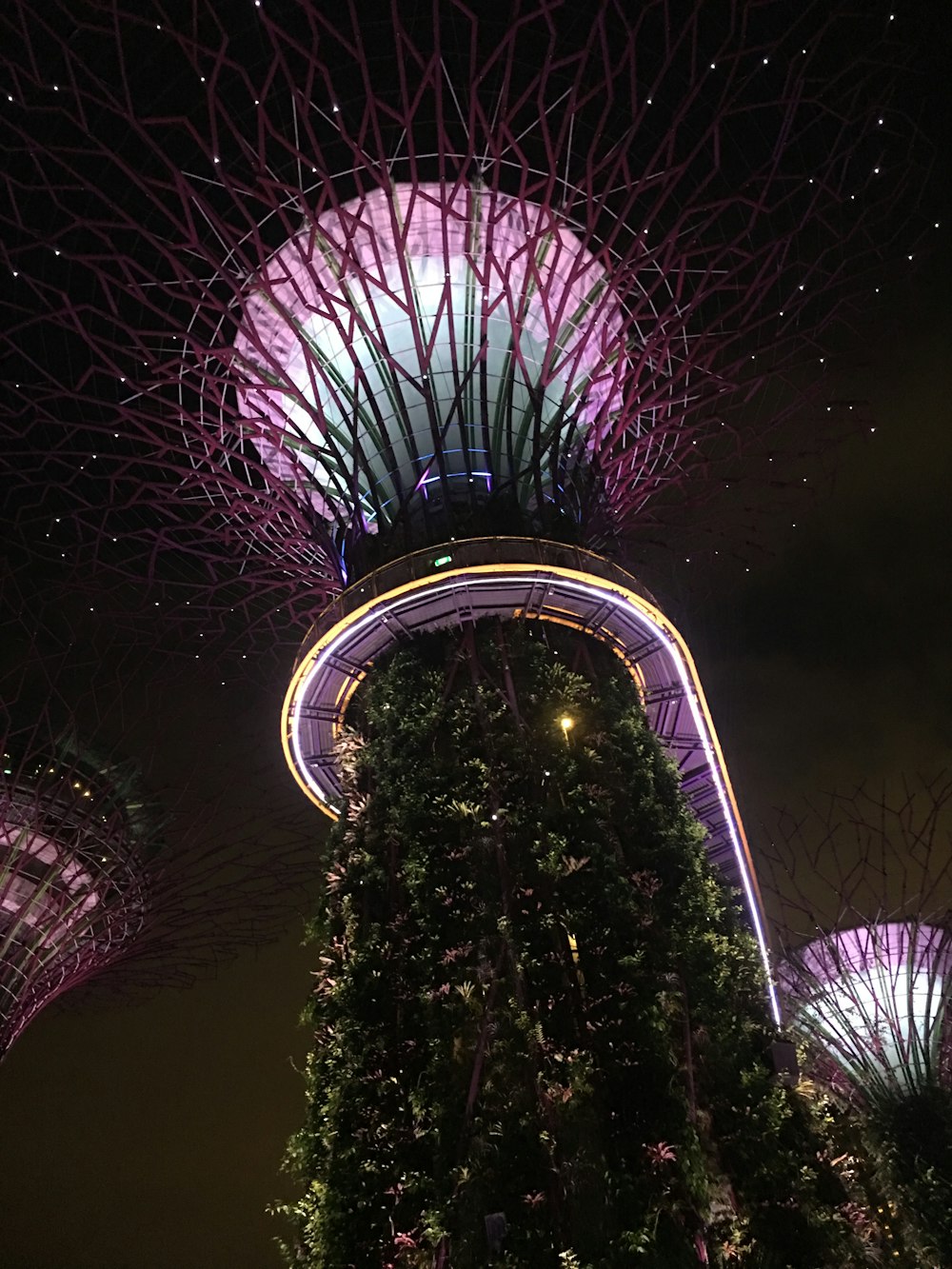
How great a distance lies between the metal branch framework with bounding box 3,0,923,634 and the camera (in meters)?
15.6

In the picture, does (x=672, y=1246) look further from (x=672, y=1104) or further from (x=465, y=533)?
(x=465, y=533)

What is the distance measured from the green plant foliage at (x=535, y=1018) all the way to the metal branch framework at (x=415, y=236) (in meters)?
5.46

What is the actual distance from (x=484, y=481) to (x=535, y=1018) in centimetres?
1151

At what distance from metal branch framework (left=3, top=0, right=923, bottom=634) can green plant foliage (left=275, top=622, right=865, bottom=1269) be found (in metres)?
5.46

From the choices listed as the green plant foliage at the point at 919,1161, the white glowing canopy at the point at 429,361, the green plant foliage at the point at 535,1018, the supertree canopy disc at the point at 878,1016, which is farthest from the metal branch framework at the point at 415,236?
the green plant foliage at the point at 919,1161

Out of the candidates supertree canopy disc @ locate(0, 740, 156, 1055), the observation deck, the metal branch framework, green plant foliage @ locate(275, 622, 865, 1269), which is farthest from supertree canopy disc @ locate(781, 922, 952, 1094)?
supertree canopy disc @ locate(0, 740, 156, 1055)

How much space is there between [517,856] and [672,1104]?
4150 mm

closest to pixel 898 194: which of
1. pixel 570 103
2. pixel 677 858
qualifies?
pixel 570 103

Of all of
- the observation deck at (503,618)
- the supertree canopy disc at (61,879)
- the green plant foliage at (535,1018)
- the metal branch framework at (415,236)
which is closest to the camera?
the green plant foliage at (535,1018)

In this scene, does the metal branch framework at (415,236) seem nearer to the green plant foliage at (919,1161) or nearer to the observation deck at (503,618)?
the observation deck at (503,618)

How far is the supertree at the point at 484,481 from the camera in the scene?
40.7 feet

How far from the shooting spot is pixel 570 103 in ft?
50.3

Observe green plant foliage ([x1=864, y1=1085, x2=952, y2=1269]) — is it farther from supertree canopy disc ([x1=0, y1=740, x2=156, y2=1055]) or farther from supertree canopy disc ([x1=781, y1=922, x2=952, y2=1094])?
supertree canopy disc ([x1=0, y1=740, x2=156, y2=1055])

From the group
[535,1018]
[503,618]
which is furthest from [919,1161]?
[503,618]
